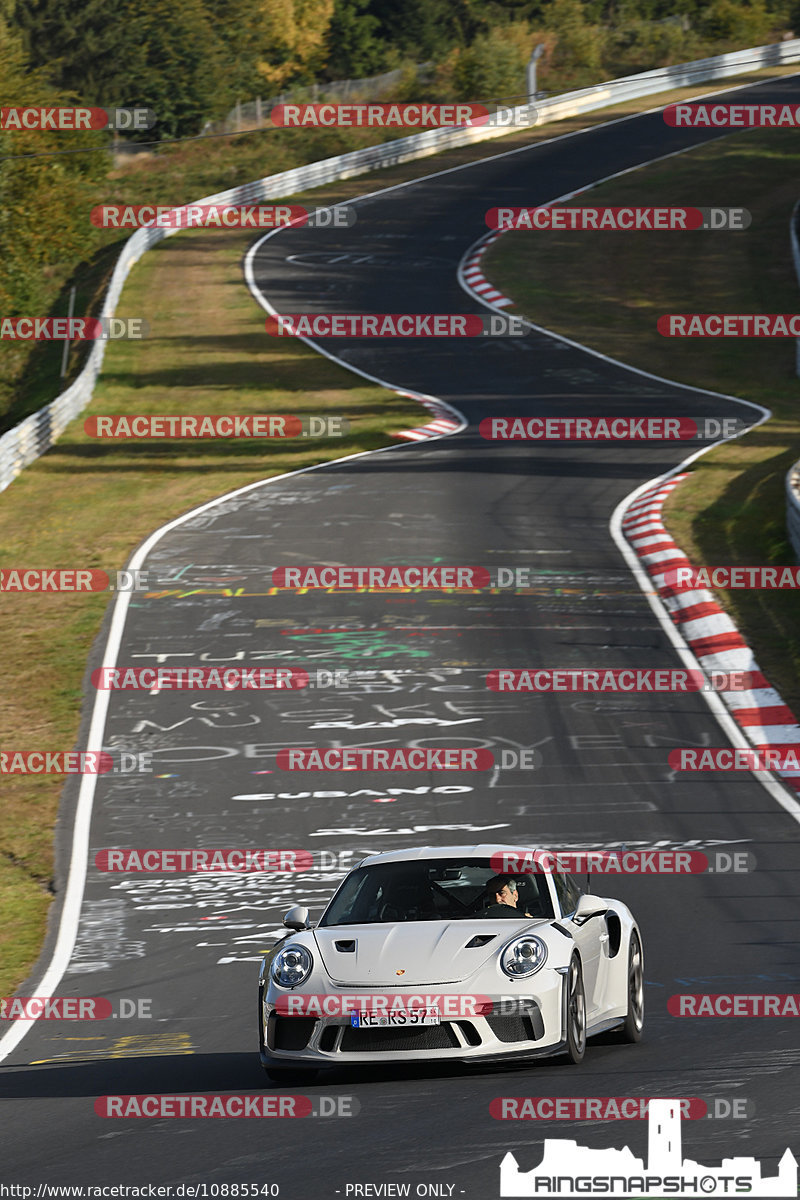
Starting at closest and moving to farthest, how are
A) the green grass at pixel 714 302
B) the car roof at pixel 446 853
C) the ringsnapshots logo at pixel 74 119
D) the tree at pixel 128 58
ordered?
the car roof at pixel 446 853 < the green grass at pixel 714 302 < the ringsnapshots logo at pixel 74 119 < the tree at pixel 128 58

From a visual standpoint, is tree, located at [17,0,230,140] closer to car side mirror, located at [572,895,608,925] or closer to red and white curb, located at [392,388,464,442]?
red and white curb, located at [392,388,464,442]

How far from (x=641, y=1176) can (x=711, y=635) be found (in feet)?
47.8

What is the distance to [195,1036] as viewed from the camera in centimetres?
998

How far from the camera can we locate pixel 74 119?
63.6m

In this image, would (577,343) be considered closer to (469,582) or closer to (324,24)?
(469,582)

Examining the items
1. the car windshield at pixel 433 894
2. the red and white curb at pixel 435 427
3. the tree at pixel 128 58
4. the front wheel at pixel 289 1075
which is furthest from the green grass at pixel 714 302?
the tree at pixel 128 58

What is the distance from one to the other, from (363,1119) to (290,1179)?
88 cm

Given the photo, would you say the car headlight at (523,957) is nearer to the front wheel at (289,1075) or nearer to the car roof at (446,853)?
the car roof at (446,853)

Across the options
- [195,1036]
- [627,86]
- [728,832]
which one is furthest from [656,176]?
[195,1036]

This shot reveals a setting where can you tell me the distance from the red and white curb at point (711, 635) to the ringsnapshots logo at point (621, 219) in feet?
96.7

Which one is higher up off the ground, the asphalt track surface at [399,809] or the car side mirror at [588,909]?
the car side mirror at [588,909]

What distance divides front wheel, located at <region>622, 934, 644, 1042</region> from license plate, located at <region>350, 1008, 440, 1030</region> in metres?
1.53

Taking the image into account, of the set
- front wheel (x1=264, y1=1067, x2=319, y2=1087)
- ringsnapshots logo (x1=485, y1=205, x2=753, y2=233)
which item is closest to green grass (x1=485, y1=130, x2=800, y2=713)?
ringsnapshots logo (x1=485, y1=205, x2=753, y2=233)

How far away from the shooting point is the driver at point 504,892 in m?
9.13
